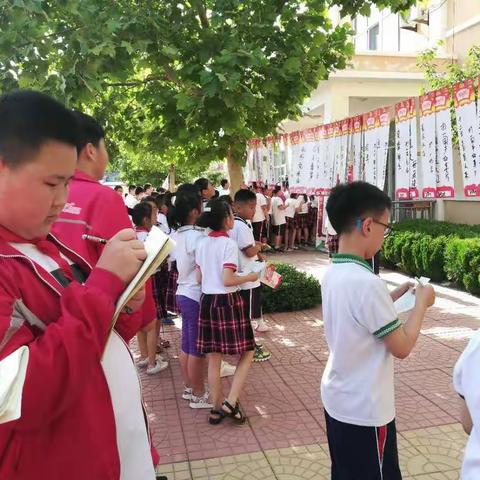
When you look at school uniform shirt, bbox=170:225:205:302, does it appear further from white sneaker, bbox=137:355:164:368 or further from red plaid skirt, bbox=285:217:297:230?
red plaid skirt, bbox=285:217:297:230

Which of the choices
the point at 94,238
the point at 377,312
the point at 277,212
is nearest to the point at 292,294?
the point at 377,312

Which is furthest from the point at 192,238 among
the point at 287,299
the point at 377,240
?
the point at 287,299

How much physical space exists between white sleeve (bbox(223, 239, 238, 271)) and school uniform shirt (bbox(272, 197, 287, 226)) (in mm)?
8537

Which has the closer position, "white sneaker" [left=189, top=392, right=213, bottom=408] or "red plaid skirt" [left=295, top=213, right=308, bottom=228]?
"white sneaker" [left=189, top=392, right=213, bottom=408]

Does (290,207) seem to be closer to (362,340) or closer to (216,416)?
(216,416)

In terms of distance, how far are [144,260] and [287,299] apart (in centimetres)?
550

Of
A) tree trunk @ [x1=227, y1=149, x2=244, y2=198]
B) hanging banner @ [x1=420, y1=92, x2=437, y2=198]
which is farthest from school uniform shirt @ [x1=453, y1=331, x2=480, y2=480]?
hanging banner @ [x1=420, y1=92, x2=437, y2=198]

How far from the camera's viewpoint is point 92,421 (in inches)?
41.3

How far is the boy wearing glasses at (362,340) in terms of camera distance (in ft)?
6.07

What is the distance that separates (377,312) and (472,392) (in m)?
0.67

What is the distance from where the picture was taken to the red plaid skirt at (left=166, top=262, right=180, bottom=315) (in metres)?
4.92

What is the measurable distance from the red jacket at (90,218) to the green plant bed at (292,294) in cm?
468

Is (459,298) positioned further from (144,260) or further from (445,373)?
(144,260)

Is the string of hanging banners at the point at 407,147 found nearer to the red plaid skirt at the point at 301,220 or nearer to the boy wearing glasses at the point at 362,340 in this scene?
the red plaid skirt at the point at 301,220
